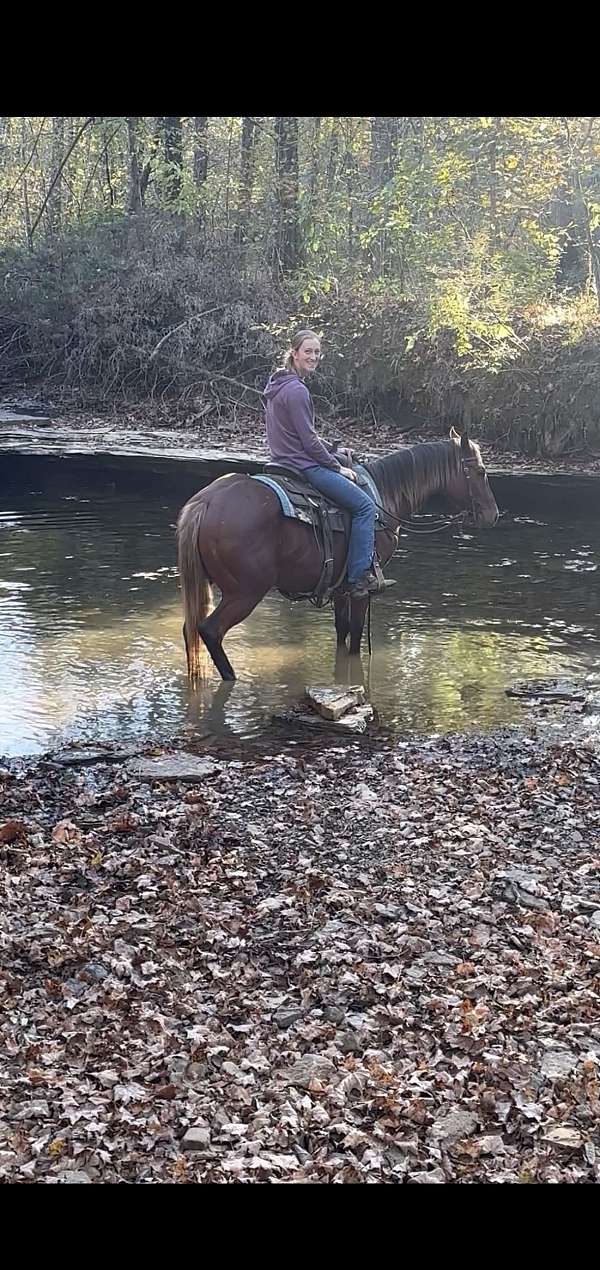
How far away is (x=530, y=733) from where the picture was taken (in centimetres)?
873

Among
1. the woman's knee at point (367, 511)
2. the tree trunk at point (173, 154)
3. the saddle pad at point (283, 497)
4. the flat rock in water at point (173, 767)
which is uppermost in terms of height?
the tree trunk at point (173, 154)

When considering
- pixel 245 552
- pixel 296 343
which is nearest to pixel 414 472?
pixel 245 552

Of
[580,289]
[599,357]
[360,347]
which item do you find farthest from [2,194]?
[599,357]

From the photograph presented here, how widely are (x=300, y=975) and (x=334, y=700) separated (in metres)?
4.22

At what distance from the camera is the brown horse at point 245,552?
31.1 feet

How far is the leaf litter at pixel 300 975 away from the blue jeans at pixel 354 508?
116 inches

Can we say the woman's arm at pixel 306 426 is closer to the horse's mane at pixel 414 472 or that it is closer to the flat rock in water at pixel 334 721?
the horse's mane at pixel 414 472

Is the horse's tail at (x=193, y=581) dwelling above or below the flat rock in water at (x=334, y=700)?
above

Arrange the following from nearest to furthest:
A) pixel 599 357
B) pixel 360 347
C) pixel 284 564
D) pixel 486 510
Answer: pixel 284 564 → pixel 486 510 → pixel 599 357 → pixel 360 347

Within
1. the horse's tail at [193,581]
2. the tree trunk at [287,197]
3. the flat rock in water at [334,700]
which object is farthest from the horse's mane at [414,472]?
the tree trunk at [287,197]

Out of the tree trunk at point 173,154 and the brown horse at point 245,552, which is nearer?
the brown horse at point 245,552
